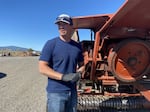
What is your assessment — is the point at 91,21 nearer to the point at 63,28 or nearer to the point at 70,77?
the point at 63,28

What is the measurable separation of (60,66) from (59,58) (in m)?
0.09

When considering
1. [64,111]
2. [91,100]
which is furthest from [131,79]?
[64,111]

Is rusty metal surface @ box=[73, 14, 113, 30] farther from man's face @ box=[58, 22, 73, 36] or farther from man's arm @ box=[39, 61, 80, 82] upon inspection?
man's arm @ box=[39, 61, 80, 82]

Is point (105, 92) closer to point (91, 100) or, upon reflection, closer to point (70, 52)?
point (91, 100)

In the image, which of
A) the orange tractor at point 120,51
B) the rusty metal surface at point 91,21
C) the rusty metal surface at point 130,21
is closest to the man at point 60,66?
the rusty metal surface at point 130,21

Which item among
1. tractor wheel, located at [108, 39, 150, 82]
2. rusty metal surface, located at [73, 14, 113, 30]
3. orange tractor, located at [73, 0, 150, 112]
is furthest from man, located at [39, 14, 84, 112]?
tractor wheel, located at [108, 39, 150, 82]

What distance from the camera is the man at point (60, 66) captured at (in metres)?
3.41

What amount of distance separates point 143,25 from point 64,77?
2.11 m

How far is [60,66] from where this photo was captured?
350 cm

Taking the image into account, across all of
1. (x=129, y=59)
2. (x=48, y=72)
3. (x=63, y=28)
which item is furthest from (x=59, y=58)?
(x=129, y=59)

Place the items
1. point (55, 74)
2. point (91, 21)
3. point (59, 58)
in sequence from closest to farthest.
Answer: point (55, 74), point (59, 58), point (91, 21)

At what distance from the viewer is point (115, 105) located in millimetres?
5906

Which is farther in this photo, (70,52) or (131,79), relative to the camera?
(131,79)

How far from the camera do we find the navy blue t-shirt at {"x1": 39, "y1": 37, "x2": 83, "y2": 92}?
11.3 feet
